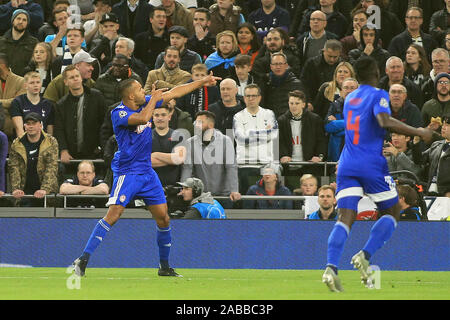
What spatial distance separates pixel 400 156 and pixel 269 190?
2.17m

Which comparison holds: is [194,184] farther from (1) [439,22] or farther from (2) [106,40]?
(1) [439,22]

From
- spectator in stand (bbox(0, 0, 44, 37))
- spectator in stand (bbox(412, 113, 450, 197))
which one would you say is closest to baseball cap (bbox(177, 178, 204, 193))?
spectator in stand (bbox(412, 113, 450, 197))

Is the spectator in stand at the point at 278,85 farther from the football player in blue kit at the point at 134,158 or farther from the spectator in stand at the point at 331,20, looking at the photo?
the football player in blue kit at the point at 134,158

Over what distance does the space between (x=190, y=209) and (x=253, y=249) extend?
45.2 inches

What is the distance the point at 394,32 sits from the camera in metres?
19.2

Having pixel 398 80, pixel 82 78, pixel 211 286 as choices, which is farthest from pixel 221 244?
pixel 398 80

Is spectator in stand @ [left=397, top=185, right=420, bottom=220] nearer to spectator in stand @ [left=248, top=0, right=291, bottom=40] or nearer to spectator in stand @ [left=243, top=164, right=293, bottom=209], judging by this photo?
spectator in stand @ [left=243, top=164, right=293, bottom=209]

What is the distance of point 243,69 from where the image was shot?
55.3 feet

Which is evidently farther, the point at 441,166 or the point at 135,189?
the point at 441,166

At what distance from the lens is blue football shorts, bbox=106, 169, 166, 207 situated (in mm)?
11570

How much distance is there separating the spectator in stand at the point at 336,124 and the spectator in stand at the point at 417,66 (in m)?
1.66

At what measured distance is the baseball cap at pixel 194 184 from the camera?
14.6 meters

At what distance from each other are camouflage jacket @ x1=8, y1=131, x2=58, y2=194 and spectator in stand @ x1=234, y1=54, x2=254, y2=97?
3.40m

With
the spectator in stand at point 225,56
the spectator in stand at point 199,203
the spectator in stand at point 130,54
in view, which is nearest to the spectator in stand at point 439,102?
the spectator in stand at point 225,56
